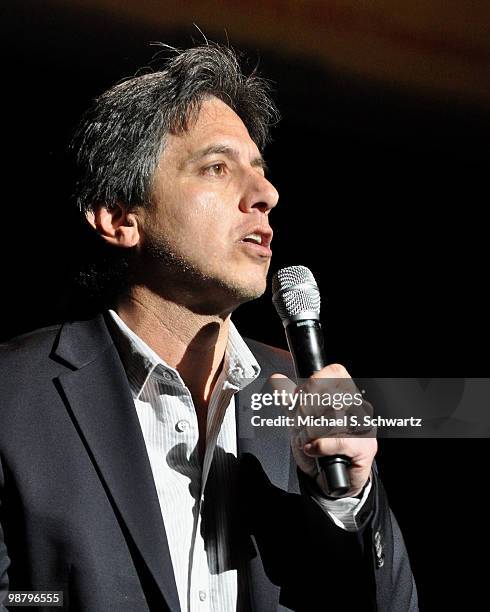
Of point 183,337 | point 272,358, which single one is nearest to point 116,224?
point 183,337

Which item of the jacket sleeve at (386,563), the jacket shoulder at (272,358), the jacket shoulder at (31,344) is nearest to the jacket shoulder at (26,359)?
the jacket shoulder at (31,344)

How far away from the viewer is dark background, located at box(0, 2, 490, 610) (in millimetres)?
2115

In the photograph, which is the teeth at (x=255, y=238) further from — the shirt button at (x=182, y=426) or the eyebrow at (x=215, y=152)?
the shirt button at (x=182, y=426)

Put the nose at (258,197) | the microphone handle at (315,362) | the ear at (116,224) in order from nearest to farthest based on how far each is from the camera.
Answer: the microphone handle at (315,362) → the nose at (258,197) → the ear at (116,224)

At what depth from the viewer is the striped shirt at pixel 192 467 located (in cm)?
163

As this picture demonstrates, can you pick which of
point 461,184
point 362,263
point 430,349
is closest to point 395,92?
A: point 461,184

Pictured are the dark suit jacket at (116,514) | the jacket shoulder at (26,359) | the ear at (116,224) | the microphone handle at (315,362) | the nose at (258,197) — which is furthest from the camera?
the ear at (116,224)

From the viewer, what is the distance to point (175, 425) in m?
1.76

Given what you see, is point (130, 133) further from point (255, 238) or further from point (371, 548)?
point (371, 548)

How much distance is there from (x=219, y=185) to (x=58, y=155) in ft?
1.75

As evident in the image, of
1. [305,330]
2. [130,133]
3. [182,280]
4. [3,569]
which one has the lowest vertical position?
[3,569]

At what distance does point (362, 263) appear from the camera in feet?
7.35

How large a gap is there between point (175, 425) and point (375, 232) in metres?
0.85

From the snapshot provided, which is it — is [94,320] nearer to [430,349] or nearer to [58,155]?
[58,155]
